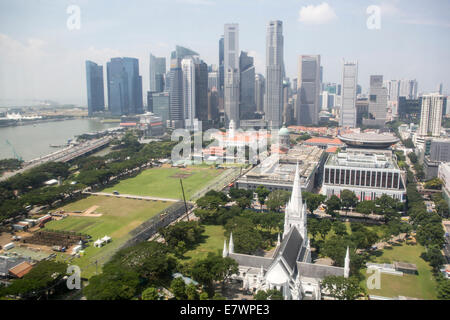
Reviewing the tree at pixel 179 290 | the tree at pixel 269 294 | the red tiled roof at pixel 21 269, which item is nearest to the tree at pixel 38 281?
the red tiled roof at pixel 21 269

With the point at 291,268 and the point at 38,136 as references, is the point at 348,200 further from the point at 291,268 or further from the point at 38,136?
the point at 38,136

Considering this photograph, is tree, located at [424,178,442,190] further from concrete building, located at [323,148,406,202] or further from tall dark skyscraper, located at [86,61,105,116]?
tall dark skyscraper, located at [86,61,105,116]

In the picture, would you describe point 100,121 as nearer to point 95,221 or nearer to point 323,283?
point 95,221

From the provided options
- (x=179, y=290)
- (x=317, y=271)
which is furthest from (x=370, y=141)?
(x=179, y=290)

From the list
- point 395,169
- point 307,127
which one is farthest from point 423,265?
point 307,127

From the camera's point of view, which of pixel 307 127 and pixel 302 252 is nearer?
pixel 302 252
